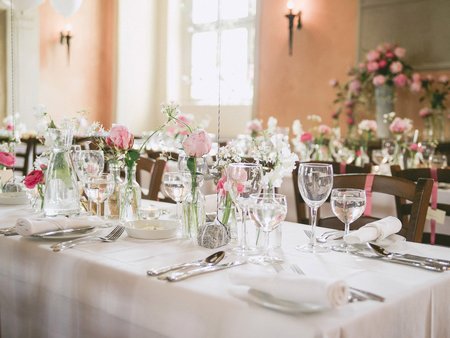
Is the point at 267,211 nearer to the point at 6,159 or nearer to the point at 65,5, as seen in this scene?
the point at 6,159

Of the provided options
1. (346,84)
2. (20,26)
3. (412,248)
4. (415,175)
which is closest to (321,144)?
(415,175)

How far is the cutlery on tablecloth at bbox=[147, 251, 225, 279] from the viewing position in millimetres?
1145

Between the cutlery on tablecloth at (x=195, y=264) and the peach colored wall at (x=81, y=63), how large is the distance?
21.0 ft

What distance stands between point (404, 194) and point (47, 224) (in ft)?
3.50

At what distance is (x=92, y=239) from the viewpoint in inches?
57.3

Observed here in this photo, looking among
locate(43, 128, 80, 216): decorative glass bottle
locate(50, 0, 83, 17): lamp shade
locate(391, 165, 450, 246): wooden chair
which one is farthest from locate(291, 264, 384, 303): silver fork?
locate(50, 0, 83, 17): lamp shade

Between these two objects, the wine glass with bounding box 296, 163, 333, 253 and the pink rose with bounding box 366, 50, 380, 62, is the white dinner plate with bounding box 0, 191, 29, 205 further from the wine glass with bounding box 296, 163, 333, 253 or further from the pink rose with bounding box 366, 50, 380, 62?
the pink rose with bounding box 366, 50, 380, 62

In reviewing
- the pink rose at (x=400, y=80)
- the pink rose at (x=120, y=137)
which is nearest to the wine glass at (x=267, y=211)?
the pink rose at (x=120, y=137)

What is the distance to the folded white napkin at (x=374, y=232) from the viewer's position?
1361 millimetres

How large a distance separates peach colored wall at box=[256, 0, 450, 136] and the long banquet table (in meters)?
4.42

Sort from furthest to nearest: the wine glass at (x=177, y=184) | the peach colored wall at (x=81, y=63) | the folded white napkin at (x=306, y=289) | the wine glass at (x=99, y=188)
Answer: the peach colored wall at (x=81, y=63) < the wine glass at (x=99, y=188) < the wine glass at (x=177, y=184) < the folded white napkin at (x=306, y=289)

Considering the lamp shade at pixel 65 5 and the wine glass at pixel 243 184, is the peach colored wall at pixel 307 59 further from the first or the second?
the wine glass at pixel 243 184

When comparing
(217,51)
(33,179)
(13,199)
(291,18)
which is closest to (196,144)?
(33,179)

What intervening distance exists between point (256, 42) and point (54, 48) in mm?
2583
